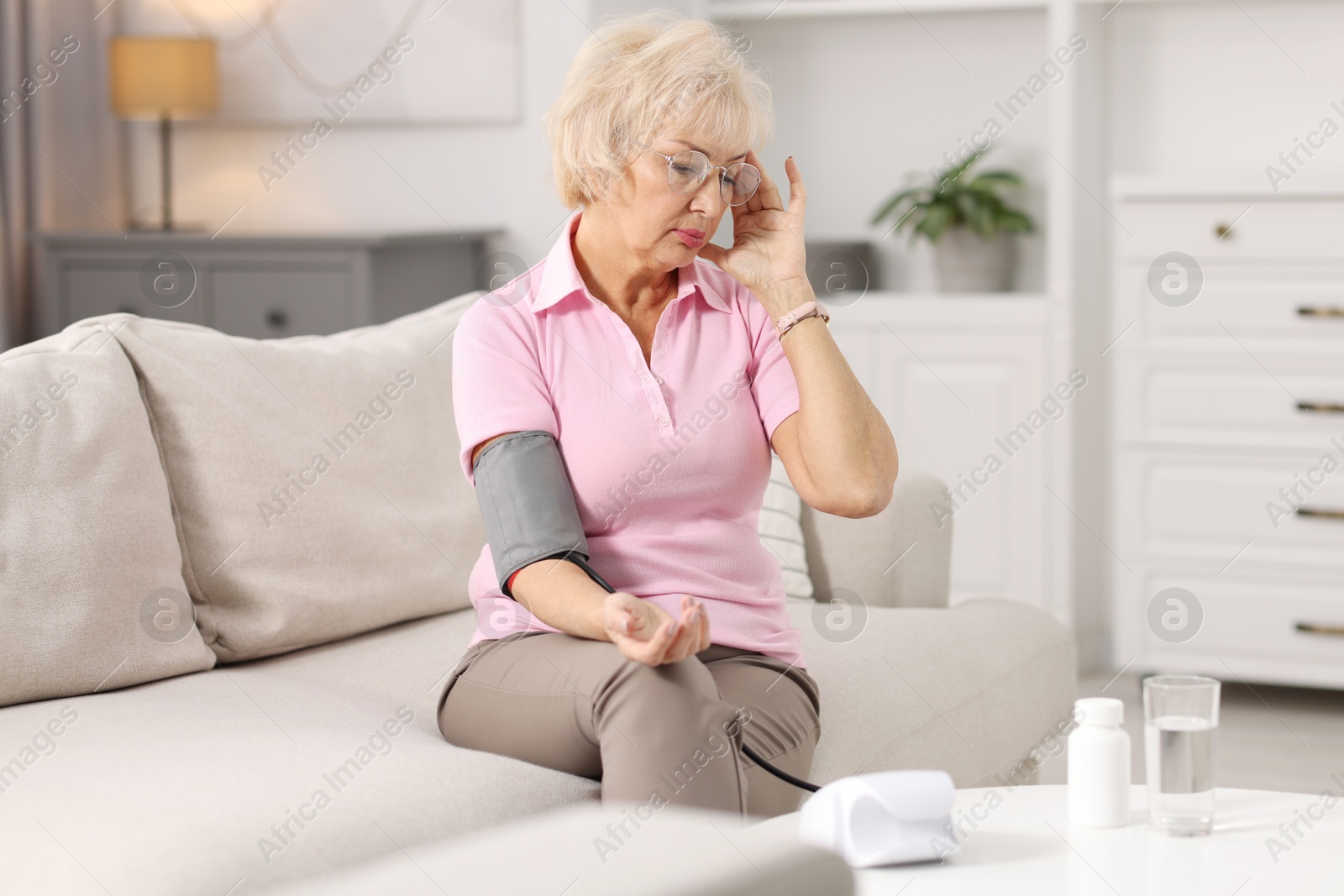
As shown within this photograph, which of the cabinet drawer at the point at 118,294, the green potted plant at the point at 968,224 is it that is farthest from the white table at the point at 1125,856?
the cabinet drawer at the point at 118,294

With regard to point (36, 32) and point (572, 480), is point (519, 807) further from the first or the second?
point (36, 32)

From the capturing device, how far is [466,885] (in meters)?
0.52

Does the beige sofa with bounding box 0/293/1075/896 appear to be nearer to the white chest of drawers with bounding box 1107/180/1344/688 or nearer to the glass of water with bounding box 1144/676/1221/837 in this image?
the glass of water with bounding box 1144/676/1221/837

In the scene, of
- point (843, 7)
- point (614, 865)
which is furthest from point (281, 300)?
point (614, 865)

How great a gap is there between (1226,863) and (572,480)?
0.73 m

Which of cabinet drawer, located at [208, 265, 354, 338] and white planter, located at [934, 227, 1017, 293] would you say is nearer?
cabinet drawer, located at [208, 265, 354, 338]

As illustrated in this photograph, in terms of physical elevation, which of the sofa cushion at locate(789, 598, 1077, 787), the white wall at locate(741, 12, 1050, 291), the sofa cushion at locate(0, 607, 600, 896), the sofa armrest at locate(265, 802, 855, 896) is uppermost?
the white wall at locate(741, 12, 1050, 291)

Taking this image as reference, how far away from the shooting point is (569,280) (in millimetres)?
1590

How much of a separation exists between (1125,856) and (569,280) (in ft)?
2.68

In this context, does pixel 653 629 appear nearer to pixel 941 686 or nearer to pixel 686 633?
pixel 686 633

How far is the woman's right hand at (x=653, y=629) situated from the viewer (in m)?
1.28

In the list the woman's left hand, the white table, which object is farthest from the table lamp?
the white table

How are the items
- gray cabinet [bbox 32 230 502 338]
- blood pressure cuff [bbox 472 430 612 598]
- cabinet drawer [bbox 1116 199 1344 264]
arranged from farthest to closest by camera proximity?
gray cabinet [bbox 32 230 502 338] < cabinet drawer [bbox 1116 199 1344 264] < blood pressure cuff [bbox 472 430 612 598]

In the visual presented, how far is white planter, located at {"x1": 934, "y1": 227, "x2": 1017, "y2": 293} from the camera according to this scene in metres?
A: 3.57
